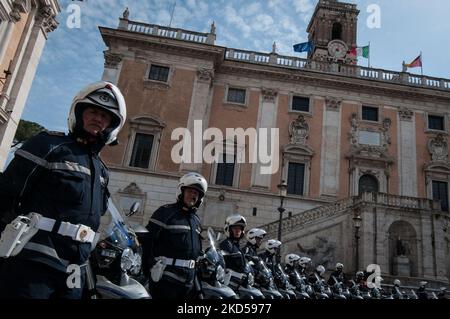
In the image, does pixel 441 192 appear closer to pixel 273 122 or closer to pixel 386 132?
pixel 386 132

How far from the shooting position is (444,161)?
81.3ft

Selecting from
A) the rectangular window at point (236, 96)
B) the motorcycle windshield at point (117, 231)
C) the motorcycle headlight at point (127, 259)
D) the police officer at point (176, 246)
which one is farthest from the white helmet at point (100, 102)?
the rectangular window at point (236, 96)

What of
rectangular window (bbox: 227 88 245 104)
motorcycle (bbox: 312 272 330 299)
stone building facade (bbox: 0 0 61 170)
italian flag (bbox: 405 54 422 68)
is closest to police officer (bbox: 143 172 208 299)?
motorcycle (bbox: 312 272 330 299)

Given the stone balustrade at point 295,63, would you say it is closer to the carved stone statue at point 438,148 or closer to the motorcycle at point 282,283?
the carved stone statue at point 438,148

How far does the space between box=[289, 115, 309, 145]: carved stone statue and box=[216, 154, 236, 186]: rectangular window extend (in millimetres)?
4525

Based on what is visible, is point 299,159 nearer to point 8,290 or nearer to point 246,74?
point 246,74

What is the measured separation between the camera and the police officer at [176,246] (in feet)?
13.7

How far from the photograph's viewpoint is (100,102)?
2.82m

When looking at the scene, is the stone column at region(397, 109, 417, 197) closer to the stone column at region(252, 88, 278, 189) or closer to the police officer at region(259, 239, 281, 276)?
the stone column at region(252, 88, 278, 189)

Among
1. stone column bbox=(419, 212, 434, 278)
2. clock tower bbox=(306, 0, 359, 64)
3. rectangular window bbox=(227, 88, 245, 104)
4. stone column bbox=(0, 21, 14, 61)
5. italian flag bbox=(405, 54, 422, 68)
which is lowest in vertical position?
stone column bbox=(419, 212, 434, 278)

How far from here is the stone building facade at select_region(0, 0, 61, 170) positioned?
1539 centimetres

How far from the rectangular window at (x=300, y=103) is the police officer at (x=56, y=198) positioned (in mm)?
23826

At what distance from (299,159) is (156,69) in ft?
38.3

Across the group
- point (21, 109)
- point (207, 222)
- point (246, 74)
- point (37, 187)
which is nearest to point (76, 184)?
point (37, 187)
